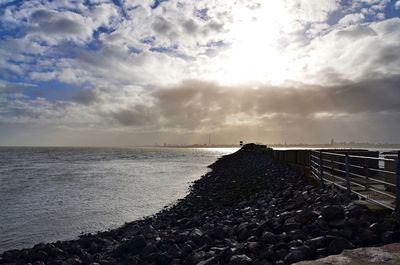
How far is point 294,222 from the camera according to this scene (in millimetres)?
7590

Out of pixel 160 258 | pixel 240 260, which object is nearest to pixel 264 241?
pixel 240 260

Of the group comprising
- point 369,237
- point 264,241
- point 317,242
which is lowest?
point 264,241

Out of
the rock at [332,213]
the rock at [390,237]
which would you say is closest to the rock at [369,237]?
the rock at [390,237]

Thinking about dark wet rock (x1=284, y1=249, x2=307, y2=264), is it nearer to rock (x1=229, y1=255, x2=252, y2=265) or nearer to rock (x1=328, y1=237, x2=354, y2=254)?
rock (x1=328, y1=237, x2=354, y2=254)

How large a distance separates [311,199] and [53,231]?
440 inches

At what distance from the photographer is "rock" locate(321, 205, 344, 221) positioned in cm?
723

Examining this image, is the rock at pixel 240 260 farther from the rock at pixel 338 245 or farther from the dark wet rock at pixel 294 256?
the rock at pixel 338 245

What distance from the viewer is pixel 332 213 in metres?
7.27

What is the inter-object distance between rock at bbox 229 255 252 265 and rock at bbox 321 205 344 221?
200 cm

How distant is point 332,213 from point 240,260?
2247 mm

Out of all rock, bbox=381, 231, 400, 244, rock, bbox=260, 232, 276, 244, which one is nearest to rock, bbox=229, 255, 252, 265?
rock, bbox=260, 232, 276, 244

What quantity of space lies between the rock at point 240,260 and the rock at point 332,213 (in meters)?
2.00

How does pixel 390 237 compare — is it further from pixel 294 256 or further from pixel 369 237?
pixel 294 256

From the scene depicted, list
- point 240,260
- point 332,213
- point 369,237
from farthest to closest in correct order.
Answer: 1. point 332,213
2. point 240,260
3. point 369,237
